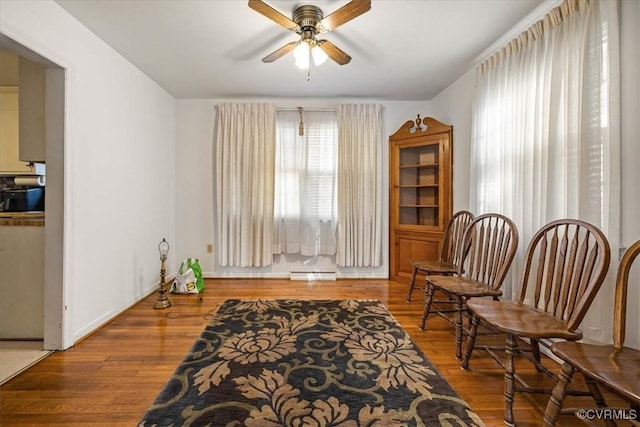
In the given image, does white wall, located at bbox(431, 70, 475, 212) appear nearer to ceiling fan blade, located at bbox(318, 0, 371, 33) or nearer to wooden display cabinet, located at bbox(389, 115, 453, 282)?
wooden display cabinet, located at bbox(389, 115, 453, 282)

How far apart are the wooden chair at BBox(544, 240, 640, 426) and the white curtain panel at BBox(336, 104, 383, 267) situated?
2.71 meters

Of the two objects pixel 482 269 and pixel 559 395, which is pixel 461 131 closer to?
pixel 482 269

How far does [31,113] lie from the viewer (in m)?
2.26

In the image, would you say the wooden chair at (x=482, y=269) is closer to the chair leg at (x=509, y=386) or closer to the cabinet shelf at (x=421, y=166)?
the chair leg at (x=509, y=386)

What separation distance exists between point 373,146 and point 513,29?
1.92 m

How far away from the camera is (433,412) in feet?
4.82

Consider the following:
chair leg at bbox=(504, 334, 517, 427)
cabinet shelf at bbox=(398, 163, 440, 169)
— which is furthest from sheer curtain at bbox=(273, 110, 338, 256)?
chair leg at bbox=(504, 334, 517, 427)

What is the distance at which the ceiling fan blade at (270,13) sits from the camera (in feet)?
5.84

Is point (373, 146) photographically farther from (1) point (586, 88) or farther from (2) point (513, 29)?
(1) point (586, 88)

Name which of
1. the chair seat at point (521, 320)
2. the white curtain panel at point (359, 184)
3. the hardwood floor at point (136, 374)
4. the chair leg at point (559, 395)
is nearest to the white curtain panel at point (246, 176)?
the white curtain panel at point (359, 184)

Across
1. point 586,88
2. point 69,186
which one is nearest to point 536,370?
point 586,88

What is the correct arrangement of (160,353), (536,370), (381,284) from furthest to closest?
(381,284)
(160,353)
(536,370)

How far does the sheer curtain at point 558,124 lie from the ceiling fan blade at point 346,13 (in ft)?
4.33

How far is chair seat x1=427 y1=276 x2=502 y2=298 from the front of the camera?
2.02m
